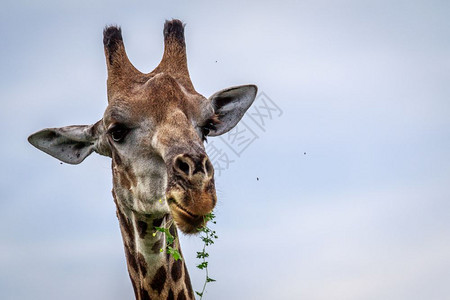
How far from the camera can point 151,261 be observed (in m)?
8.39

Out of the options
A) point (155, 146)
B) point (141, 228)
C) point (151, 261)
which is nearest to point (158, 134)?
point (155, 146)

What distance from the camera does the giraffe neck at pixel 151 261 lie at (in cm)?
828

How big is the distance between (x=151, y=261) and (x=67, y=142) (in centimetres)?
230

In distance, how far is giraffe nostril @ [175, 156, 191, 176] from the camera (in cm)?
651

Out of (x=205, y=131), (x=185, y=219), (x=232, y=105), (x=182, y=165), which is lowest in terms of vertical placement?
(x=185, y=219)

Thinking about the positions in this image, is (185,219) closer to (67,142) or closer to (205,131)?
(205,131)

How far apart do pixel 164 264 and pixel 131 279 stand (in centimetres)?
68

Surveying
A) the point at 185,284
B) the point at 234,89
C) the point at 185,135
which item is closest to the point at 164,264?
the point at 185,284

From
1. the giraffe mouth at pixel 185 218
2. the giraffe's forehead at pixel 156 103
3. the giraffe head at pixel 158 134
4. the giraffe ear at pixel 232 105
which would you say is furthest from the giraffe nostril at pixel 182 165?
the giraffe ear at pixel 232 105

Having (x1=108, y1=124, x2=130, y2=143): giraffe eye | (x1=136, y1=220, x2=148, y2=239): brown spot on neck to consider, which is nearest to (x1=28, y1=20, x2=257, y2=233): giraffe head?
(x1=108, y1=124, x2=130, y2=143): giraffe eye

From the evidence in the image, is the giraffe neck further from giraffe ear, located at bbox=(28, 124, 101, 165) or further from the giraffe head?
giraffe ear, located at bbox=(28, 124, 101, 165)

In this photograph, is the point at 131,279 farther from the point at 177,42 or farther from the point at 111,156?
the point at 177,42

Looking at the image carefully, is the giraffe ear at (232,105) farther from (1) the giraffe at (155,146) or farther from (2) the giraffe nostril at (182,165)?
(2) the giraffe nostril at (182,165)

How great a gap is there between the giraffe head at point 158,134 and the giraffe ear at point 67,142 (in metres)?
0.01
